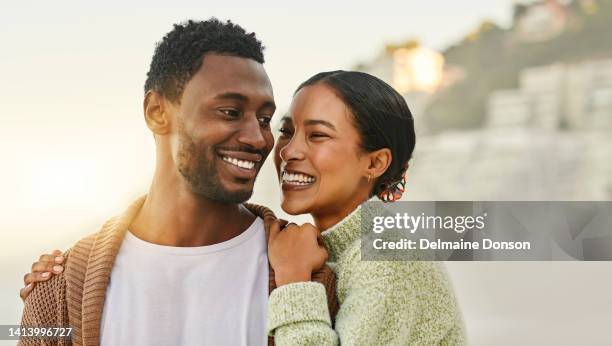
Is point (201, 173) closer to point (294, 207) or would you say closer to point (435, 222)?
point (294, 207)

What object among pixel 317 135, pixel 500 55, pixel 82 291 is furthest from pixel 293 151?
pixel 500 55

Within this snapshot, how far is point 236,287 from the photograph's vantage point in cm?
221

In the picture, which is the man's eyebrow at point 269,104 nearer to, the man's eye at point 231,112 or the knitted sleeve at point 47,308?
the man's eye at point 231,112

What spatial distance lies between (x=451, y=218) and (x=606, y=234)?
3.16 meters

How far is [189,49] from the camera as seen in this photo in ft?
7.79

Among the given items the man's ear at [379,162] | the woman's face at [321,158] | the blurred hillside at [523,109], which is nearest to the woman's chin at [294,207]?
the woman's face at [321,158]

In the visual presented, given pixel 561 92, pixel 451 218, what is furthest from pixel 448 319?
pixel 561 92

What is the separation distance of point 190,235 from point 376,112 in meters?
0.63

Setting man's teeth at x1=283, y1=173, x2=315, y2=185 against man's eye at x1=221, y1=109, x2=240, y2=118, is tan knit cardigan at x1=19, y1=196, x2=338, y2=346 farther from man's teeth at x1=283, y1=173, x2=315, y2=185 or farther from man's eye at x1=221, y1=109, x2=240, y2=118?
man's eye at x1=221, y1=109, x2=240, y2=118

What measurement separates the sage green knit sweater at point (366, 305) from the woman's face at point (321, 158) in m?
0.08

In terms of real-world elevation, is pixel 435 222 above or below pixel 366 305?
above

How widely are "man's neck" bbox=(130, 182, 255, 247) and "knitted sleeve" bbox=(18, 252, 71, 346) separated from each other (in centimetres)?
27

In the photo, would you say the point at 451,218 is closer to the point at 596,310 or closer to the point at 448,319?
the point at 448,319

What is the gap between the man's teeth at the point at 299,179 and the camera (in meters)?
2.22
